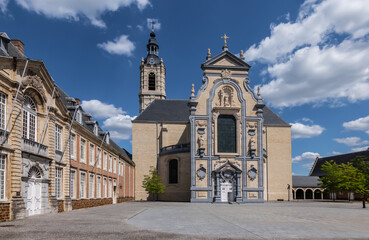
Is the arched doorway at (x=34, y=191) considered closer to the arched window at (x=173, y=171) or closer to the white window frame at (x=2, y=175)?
the white window frame at (x=2, y=175)

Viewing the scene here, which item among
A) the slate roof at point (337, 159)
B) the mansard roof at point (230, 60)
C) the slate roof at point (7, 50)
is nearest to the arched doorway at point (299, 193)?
the slate roof at point (337, 159)

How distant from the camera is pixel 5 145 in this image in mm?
18250

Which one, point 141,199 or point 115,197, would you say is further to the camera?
point 141,199

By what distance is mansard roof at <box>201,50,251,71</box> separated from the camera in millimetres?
50062

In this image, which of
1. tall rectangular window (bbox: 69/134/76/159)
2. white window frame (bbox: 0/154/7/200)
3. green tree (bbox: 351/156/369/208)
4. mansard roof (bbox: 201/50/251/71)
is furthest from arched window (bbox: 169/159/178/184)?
white window frame (bbox: 0/154/7/200)

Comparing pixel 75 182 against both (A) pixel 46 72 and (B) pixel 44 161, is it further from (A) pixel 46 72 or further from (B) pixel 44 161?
(A) pixel 46 72

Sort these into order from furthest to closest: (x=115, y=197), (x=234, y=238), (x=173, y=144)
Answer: (x=173, y=144), (x=115, y=197), (x=234, y=238)

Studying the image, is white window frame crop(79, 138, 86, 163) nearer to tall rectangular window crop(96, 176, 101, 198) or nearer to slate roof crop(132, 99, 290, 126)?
tall rectangular window crop(96, 176, 101, 198)

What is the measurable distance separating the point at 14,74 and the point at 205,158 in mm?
31424

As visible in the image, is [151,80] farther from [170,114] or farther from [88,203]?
[88,203]

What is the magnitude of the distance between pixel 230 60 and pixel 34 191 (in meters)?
34.7

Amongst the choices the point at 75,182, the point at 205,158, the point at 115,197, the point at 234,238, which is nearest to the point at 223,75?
the point at 205,158

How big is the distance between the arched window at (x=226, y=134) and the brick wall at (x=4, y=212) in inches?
1304

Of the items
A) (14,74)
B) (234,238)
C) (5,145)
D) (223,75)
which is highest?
(223,75)
